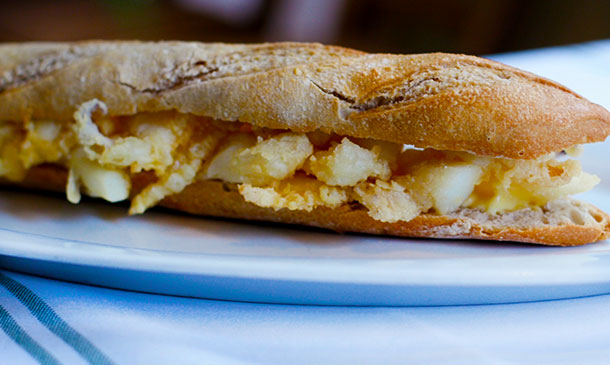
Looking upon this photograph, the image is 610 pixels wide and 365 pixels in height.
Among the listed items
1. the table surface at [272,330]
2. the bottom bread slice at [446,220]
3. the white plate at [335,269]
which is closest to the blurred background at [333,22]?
the bottom bread slice at [446,220]

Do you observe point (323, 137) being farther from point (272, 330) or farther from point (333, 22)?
point (333, 22)

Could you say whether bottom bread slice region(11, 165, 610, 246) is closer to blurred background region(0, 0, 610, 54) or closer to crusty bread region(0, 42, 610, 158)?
crusty bread region(0, 42, 610, 158)

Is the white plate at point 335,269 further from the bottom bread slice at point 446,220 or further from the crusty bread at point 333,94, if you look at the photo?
the crusty bread at point 333,94

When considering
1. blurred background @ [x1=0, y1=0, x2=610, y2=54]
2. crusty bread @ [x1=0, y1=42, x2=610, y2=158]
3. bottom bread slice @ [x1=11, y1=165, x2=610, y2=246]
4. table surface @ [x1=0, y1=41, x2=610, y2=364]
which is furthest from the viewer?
blurred background @ [x1=0, y1=0, x2=610, y2=54]

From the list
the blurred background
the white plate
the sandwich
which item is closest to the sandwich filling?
the sandwich

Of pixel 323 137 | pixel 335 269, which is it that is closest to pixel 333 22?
pixel 323 137

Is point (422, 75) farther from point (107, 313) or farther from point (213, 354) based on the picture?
point (107, 313)

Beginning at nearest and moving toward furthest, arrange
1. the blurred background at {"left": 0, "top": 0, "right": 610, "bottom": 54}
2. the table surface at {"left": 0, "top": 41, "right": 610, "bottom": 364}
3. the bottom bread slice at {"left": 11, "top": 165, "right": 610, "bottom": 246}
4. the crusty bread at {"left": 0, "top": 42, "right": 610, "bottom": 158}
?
the table surface at {"left": 0, "top": 41, "right": 610, "bottom": 364} → the crusty bread at {"left": 0, "top": 42, "right": 610, "bottom": 158} → the bottom bread slice at {"left": 11, "top": 165, "right": 610, "bottom": 246} → the blurred background at {"left": 0, "top": 0, "right": 610, "bottom": 54}

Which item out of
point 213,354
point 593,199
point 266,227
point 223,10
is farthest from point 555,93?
point 223,10
